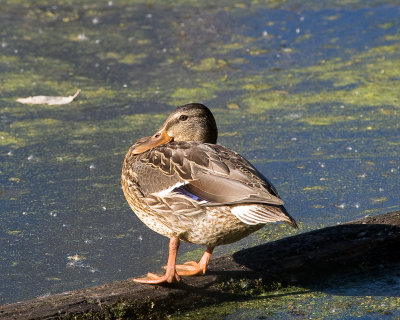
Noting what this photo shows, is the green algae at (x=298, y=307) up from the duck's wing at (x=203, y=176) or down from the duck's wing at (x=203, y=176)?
down

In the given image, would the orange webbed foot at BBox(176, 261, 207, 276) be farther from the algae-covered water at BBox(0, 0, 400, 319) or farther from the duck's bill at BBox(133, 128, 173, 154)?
the duck's bill at BBox(133, 128, 173, 154)

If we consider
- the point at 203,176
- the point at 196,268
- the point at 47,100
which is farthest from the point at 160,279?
the point at 47,100

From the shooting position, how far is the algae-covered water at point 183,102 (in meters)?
4.12

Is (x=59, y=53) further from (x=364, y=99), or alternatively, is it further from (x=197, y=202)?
(x=197, y=202)

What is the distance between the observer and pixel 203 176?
3516 mm

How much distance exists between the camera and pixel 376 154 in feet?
18.3

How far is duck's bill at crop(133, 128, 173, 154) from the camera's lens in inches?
162

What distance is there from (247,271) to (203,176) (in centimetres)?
A: 50

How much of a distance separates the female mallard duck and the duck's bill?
0.43 feet

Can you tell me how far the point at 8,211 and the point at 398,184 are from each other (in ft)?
8.51

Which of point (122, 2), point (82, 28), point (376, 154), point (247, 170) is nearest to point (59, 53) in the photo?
point (82, 28)

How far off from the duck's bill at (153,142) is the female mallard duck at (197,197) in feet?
0.43

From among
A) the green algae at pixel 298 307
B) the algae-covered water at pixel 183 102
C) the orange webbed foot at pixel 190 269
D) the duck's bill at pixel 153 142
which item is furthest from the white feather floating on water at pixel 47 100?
the green algae at pixel 298 307

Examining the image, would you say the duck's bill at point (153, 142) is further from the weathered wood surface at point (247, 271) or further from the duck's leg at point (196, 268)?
the weathered wood surface at point (247, 271)
